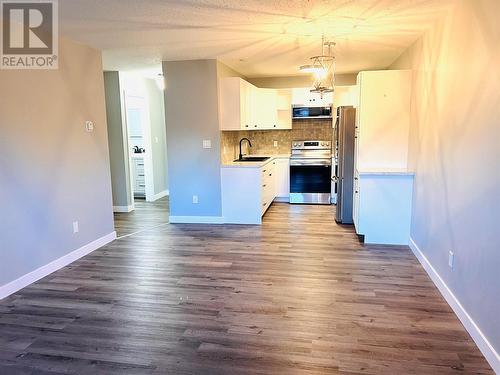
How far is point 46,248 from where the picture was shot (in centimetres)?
351

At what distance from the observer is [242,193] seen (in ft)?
17.2

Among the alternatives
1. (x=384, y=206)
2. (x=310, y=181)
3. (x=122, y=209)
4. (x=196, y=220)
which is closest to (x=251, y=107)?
(x=310, y=181)

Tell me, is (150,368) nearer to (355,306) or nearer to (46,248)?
(355,306)

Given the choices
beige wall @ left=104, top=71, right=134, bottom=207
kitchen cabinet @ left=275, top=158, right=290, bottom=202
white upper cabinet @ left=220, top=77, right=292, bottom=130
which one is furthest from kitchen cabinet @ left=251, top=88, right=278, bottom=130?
beige wall @ left=104, top=71, right=134, bottom=207

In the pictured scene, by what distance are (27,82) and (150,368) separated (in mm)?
2698

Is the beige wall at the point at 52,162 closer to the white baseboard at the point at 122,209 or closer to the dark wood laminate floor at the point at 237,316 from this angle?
the dark wood laminate floor at the point at 237,316

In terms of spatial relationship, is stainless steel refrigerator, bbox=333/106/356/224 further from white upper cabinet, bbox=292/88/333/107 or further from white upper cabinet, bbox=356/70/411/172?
white upper cabinet, bbox=292/88/333/107

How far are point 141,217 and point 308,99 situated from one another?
3659 mm

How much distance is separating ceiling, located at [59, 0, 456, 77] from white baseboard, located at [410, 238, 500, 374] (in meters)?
2.25

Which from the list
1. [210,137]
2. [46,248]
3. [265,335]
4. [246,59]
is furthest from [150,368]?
[246,59]

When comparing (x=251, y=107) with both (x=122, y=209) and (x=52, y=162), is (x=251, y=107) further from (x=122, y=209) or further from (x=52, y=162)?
(x=52, y=162)

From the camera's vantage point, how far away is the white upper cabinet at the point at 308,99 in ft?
22.0

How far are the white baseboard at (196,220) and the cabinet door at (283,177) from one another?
182cm

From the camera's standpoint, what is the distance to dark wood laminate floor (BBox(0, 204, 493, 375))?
2145 millimetres
